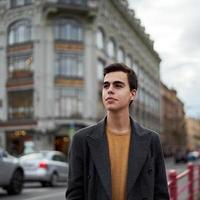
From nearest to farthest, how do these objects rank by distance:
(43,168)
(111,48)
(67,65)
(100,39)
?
1. (43,168)
2. (67,65)
3. (100,39)
4. (111,48)

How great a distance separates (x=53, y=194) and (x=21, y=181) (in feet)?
3.48

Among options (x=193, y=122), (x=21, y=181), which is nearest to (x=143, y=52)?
(x=21, y=181)

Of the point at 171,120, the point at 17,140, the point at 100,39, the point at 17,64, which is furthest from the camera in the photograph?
the point at 171,120

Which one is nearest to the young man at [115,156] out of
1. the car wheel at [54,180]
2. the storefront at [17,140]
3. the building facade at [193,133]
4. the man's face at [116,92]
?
the man's face at [116,92]

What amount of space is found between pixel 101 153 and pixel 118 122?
234mm

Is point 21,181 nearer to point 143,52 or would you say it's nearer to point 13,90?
point 13,90

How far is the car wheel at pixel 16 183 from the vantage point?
1703cm

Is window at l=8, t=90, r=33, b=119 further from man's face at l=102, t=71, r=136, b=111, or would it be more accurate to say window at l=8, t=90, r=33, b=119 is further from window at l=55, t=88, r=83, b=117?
man's face at l=102, t=71, r=136, b=111

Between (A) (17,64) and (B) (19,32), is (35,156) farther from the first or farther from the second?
(B) (19,32)

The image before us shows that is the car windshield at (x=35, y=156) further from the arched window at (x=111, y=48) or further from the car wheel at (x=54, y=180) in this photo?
the arched window at (x=111, y=48)

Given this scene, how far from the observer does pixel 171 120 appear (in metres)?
97.1

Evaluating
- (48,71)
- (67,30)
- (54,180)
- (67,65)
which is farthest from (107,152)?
(67,30)

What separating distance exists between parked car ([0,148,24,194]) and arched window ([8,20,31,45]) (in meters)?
37.0

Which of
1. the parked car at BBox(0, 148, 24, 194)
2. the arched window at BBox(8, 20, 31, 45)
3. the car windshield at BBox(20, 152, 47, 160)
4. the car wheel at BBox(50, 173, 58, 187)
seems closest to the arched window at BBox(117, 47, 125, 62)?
the arched window at BBox(8, 20, 31, 45)
